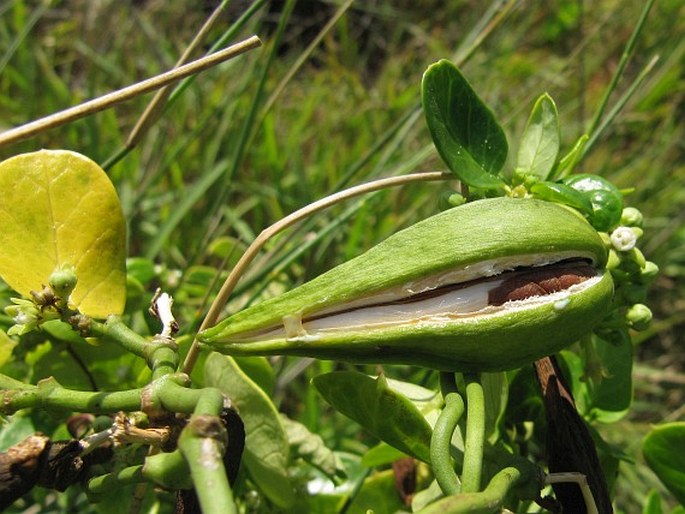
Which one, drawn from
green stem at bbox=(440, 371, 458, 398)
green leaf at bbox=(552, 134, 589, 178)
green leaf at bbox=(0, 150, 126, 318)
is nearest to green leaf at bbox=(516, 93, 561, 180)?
green leaf at bbox=(552, 134, 589, 178)

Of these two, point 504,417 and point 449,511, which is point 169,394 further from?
point 504,417

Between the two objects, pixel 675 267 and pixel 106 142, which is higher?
pixel 106 142

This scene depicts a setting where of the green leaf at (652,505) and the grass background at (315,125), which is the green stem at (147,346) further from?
the green leaf at (652,505)

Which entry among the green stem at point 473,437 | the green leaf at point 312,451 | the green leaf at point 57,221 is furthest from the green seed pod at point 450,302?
the green leaf at point 312,451

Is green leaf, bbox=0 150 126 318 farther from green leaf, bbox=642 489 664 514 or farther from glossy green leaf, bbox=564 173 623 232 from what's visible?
green leaf, bbox=642 489 664 514

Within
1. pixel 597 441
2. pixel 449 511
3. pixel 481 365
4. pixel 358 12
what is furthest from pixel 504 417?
pixel 358 12

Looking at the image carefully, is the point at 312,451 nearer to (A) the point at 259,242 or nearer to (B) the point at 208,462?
(A) the point at 259,242
